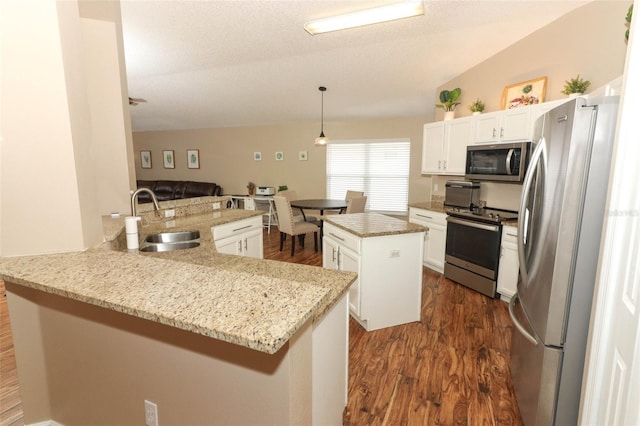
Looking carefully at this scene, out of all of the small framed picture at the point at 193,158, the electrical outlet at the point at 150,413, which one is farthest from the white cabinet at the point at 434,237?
the small framed picture at the point at 193,158

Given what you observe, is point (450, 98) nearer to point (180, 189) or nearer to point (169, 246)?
point (169, 246)

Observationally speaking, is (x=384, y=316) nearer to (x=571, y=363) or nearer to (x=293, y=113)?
(x=571, y=363)

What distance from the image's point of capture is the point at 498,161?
3172mm

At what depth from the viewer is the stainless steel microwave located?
2.93 metres

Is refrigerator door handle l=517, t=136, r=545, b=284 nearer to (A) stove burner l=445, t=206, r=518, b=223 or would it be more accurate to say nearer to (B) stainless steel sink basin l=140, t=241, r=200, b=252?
(A) stove burner l=445, t=206, r=518, b=223

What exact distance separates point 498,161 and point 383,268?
1.74 m

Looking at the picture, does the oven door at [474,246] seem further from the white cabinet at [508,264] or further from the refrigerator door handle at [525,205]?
the refrigerator door handle at [525,205]

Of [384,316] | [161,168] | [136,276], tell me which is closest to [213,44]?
[136,276]

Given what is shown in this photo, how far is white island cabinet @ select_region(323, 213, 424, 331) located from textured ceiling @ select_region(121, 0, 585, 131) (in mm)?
1790

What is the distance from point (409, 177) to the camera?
6297mm

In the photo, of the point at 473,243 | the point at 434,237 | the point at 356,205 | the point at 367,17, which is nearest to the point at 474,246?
the point at 473,243

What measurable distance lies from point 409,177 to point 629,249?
5.48m

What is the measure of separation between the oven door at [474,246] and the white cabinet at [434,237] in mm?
130

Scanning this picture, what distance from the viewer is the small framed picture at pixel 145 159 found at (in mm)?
8719
